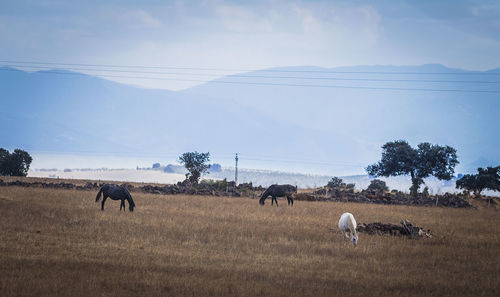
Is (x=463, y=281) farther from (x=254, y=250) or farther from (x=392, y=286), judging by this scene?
(x=254, y=250)

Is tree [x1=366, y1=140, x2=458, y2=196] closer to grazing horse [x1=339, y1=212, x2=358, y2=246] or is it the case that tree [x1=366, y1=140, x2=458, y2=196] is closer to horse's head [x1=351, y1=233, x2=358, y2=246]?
grazing horse [x1=339, y1=212, x2=358, y2=246]

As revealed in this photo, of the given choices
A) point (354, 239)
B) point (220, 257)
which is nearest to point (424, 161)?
point (354, 239)

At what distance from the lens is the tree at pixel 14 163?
277 ft

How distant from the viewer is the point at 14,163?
8481cm

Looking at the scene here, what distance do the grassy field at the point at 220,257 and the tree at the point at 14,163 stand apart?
52405mm

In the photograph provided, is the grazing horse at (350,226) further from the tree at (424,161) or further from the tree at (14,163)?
the tree at (14,163)

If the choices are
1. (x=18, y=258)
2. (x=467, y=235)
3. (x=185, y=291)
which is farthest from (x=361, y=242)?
(x=18, y=258)


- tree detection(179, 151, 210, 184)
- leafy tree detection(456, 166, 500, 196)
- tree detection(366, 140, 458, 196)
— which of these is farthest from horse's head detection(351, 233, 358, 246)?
tree detection(366, 140, 458, 196)

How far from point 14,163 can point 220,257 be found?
232ft

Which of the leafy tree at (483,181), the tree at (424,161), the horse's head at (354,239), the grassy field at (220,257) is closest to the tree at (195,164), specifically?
the tree at (424,161)

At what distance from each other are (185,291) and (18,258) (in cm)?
639

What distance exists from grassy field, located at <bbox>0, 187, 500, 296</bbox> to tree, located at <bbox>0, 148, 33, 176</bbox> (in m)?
Result: 52.4

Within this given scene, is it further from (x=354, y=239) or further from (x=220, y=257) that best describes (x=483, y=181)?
(x=220, y=257)

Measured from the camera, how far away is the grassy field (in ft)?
55.9
